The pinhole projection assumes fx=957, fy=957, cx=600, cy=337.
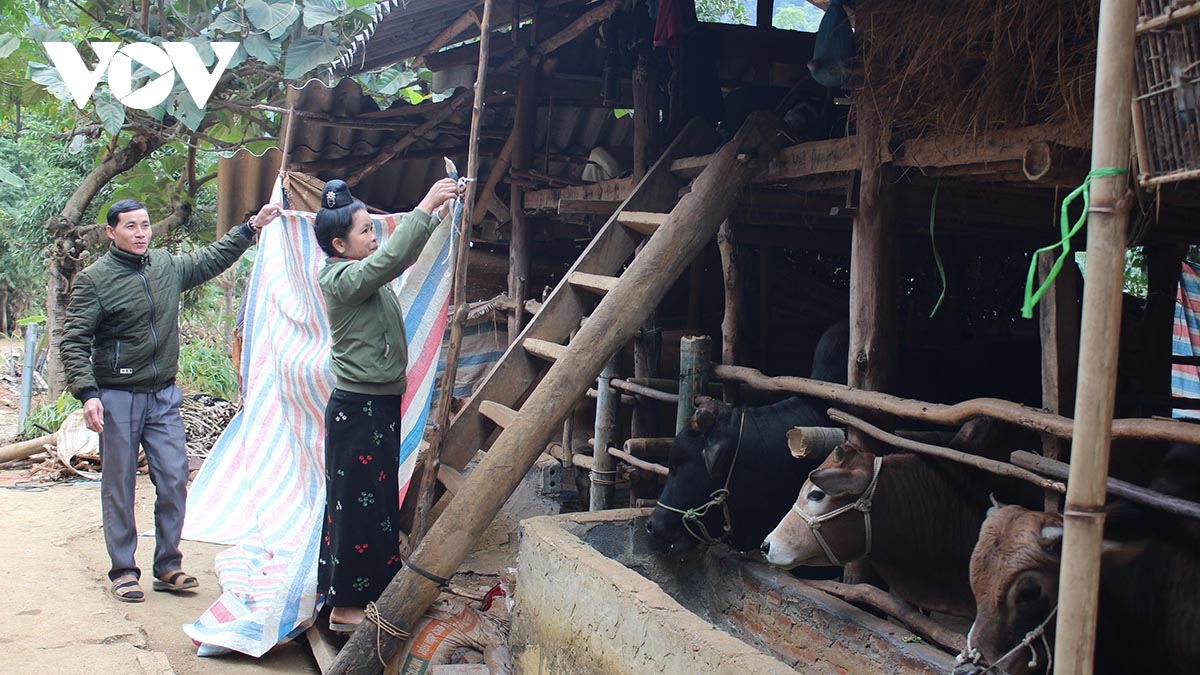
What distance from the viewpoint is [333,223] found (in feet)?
13.6

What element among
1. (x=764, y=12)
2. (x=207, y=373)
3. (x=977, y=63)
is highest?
(x=764, y=12)

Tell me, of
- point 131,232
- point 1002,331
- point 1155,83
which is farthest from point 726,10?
point 1155,83

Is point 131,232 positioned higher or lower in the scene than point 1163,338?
higher

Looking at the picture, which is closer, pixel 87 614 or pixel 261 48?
pixel 87 614

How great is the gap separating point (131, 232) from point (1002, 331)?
19.8 feet

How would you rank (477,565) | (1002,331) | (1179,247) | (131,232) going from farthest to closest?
(1002,331) < (1179,247) < (477,565) < (131,232)

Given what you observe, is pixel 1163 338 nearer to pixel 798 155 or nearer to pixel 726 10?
pixel 798 155

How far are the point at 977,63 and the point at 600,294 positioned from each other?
2.03 m

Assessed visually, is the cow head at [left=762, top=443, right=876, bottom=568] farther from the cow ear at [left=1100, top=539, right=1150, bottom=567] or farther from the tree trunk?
the tree trunk

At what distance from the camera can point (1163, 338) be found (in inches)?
258

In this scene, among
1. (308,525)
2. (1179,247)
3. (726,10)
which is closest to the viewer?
(308,525)

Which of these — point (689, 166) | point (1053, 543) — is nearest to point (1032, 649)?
point (1053, 543)

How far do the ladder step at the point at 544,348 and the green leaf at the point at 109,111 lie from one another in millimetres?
5282

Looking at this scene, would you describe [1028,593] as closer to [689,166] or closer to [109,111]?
[689,166]
